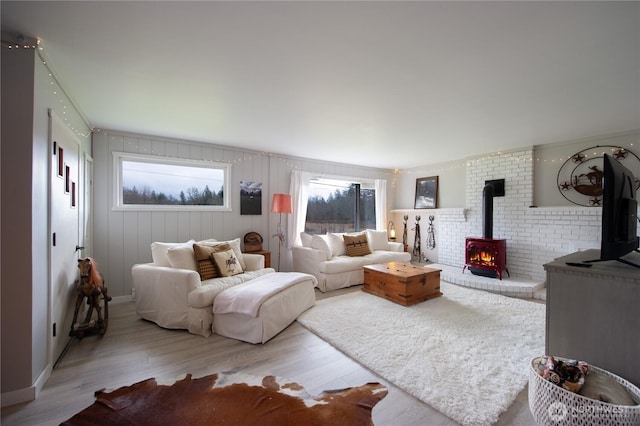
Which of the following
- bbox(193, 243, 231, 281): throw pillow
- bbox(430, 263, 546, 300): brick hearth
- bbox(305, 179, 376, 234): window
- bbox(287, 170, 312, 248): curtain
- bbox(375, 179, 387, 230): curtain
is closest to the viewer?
bbox(193, 243, 231, 281): throw pillow

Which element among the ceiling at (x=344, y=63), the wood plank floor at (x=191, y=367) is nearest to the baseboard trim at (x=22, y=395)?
the wood plank floor at (x=191, y=367)

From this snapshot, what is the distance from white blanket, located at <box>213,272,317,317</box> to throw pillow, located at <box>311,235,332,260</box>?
5.26 ft

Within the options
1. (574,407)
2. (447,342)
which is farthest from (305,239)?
(574,407)

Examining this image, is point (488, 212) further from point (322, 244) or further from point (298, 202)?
point (298, 202)

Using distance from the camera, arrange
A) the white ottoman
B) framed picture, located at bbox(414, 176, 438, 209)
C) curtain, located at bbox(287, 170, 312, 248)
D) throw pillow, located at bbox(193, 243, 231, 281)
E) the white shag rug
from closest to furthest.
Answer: the white shag rug → the white ottoman → throw pillow, located at bbox(193, 243, 231, 281) → curtain, located at bbox(287, 170, 312, 248) → framed picture, located at bbox(414, 176, 438, 209)

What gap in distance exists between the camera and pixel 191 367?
2186mm

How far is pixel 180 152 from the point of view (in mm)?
4164

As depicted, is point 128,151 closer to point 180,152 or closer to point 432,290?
point 180,152

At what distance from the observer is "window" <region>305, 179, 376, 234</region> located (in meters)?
5.86

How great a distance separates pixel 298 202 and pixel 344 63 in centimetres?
344

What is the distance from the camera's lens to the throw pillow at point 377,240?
18.4 ft

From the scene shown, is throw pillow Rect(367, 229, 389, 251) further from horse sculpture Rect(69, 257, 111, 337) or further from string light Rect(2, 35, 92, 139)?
string light Rect(2, 35, 92, 139)
